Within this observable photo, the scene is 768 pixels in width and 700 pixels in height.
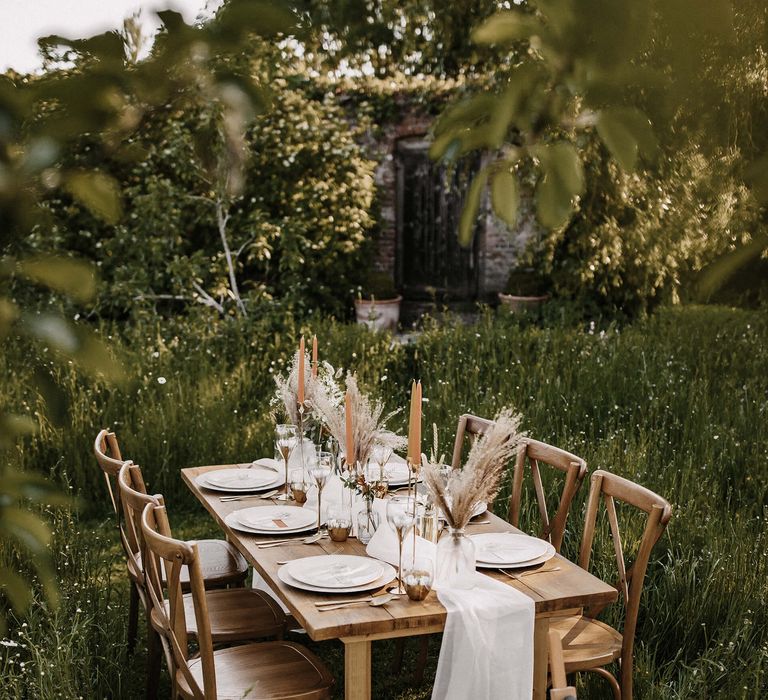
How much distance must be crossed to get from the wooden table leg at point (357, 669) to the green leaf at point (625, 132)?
69.4 inches

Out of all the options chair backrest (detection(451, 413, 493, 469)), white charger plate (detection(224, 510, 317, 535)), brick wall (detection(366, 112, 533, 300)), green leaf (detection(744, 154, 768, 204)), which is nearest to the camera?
green leaf (detection(744, 154, 768, 204))

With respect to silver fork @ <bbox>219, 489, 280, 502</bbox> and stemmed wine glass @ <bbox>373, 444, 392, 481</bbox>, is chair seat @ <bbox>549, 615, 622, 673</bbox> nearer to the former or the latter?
stemmed wine glass @ <bbox>373, 444, 392, 481</bbox>

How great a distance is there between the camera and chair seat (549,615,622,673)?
112 inches

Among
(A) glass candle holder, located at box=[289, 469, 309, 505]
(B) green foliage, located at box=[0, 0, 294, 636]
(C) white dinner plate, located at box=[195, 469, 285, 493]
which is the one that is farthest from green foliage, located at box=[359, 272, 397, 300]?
(B) green foliage, located at box=[0, 0, 294, 636]

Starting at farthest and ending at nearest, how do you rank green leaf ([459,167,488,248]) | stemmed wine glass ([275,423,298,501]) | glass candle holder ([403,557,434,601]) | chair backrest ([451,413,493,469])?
chair backrest ([451,413,493,469]) < stemmed wine glass ([275,423,298,501]) < glass candle holder ([403,557,434,601]) < green leaf ([459,167,488,248])

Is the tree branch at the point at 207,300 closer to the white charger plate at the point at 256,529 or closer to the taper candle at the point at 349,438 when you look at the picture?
the white charger plate at the point at 256,529

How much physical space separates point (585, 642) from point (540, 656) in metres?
0.40

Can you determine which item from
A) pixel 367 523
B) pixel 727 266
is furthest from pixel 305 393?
pixel 727 266

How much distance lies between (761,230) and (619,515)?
10.9 feet

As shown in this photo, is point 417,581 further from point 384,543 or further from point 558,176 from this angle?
point 558,176

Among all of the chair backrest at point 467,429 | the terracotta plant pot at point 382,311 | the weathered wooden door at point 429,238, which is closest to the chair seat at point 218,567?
the chair backrest at point 467,429

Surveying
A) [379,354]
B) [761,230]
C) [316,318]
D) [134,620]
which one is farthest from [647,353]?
[761,230]

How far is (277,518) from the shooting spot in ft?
10.1

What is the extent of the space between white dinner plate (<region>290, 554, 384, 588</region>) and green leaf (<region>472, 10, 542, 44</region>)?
6.09 ft
